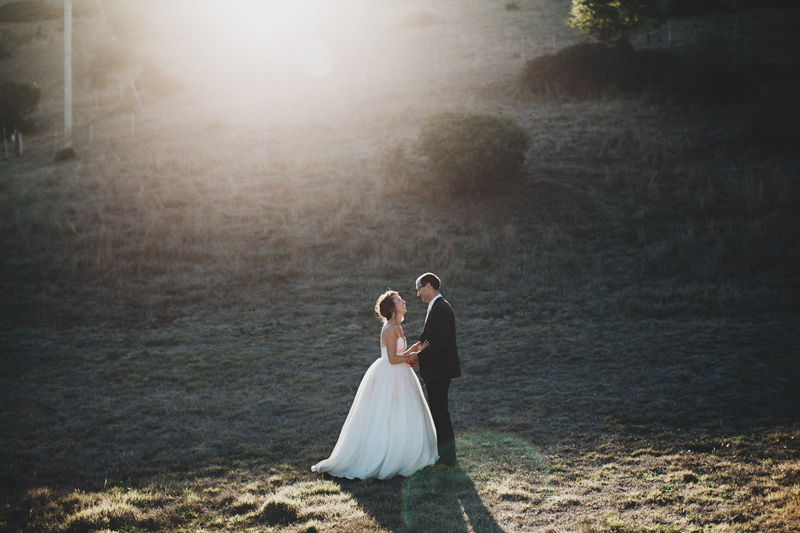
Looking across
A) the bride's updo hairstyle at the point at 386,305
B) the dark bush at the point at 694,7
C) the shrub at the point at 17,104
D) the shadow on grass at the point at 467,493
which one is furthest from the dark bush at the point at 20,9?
the dark bush at the point at 694,7

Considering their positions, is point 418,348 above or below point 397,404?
above

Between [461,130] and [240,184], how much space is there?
30.4 ft

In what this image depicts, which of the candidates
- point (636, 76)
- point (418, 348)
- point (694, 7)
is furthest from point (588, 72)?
point (418, 348)

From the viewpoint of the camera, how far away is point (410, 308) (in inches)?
547

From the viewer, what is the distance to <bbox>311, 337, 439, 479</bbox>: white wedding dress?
232 inches

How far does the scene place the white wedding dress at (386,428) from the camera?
5902mm

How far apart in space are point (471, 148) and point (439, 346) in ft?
49.5

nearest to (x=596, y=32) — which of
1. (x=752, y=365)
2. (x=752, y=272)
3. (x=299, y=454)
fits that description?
(x=752, y=272)

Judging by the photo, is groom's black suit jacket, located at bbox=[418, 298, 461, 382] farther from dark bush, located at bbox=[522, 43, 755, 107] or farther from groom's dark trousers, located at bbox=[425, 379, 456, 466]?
dark bush, located at bbox=[522, 43, 755, 107]

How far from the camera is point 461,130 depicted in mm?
20000

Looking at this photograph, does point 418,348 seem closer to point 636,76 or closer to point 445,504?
point 445,504

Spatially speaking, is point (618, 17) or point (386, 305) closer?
point (386, 305)

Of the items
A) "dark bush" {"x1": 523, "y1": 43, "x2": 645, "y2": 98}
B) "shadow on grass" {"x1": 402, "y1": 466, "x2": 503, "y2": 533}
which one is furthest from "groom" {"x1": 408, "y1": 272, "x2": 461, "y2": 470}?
"dark bush" {"x1": 523, "y1": 43, "x2": 645, "y2": 98}

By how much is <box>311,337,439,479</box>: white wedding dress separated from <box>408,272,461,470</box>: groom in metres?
0.19
